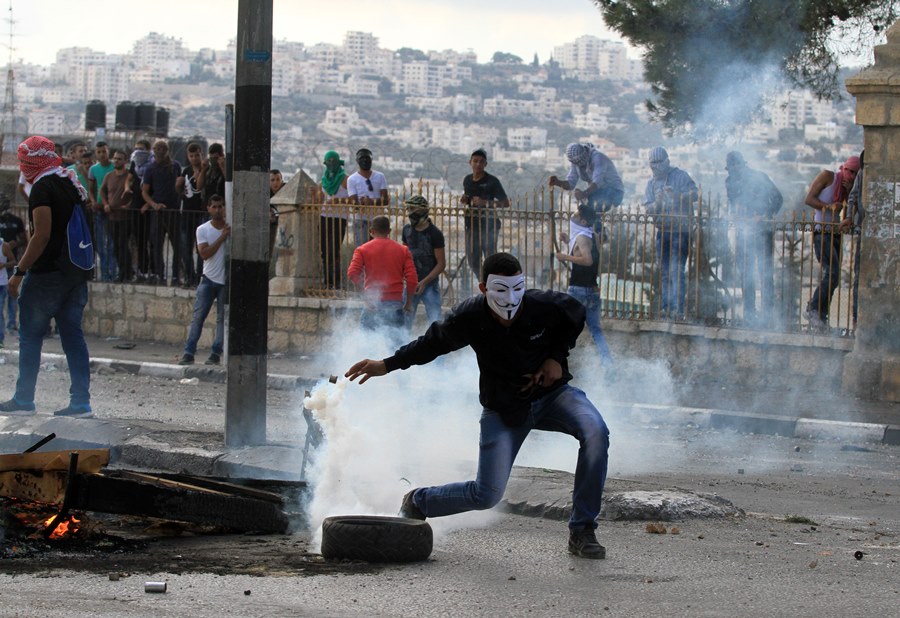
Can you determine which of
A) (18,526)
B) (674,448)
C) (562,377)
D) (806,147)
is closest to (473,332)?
(562,377)

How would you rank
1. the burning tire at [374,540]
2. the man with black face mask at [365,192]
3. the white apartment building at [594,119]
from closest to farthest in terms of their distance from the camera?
the burning tire at [374,540]
the man with black face mask at [365,192]
the white apartment building at [594,119]

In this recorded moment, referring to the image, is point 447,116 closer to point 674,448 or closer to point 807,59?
point 807,59

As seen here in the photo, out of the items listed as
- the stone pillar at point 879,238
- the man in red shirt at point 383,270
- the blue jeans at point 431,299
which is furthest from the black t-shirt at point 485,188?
the stone pillar at point 879,238

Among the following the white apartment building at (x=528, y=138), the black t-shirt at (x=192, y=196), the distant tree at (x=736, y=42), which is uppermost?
the white apartment building at (x=528, y=138)

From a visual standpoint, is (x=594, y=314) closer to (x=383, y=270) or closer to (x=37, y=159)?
(x=383, y=270)

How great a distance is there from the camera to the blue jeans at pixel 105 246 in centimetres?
1780

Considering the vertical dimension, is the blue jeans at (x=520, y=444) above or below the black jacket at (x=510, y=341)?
below

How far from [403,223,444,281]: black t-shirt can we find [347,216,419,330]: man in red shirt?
76 cm

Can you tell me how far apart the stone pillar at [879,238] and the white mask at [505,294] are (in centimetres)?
734

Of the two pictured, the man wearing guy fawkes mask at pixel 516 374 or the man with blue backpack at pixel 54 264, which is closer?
the man wearing guy fawkes mask at pixel 516 374

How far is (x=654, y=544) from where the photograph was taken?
6695 millimetres

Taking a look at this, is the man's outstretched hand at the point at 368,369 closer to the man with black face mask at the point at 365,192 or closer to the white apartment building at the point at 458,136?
the man with black face mask at the point at 365,192

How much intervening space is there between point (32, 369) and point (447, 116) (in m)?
111

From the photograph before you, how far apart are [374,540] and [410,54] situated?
153 meters
